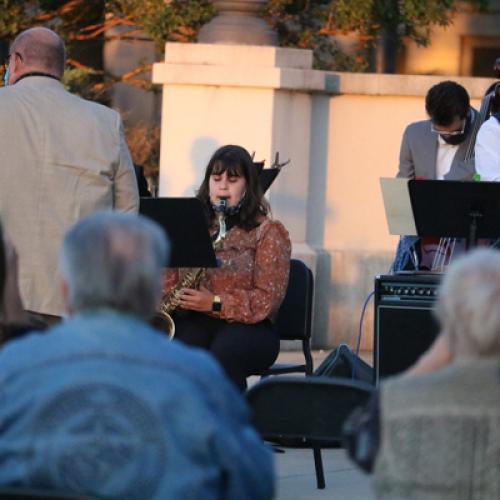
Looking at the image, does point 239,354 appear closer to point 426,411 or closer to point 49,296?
point 49,296

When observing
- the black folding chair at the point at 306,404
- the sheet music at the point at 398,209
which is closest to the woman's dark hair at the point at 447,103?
the sheet music at the point at 398,209

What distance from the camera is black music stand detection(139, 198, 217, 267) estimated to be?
6.07m

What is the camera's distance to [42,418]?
3.21 meters

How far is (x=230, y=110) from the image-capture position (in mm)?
10164

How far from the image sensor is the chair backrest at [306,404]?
148 inches

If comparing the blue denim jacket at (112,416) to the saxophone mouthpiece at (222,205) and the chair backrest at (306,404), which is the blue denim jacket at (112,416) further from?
the saxophone mouthpiece at (222,205)

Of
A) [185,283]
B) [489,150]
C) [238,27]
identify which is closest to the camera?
[185,283]

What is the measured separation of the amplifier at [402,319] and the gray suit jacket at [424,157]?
1083 mm

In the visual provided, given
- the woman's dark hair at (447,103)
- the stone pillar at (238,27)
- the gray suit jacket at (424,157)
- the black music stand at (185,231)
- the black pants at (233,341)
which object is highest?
the stone pillar at (238,27)

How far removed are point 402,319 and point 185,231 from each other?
119cm

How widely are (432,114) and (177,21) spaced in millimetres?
4753

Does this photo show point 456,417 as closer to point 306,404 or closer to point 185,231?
point 306,404

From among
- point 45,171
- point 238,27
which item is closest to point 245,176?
point 45,171

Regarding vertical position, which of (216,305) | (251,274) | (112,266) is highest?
(112,266)
